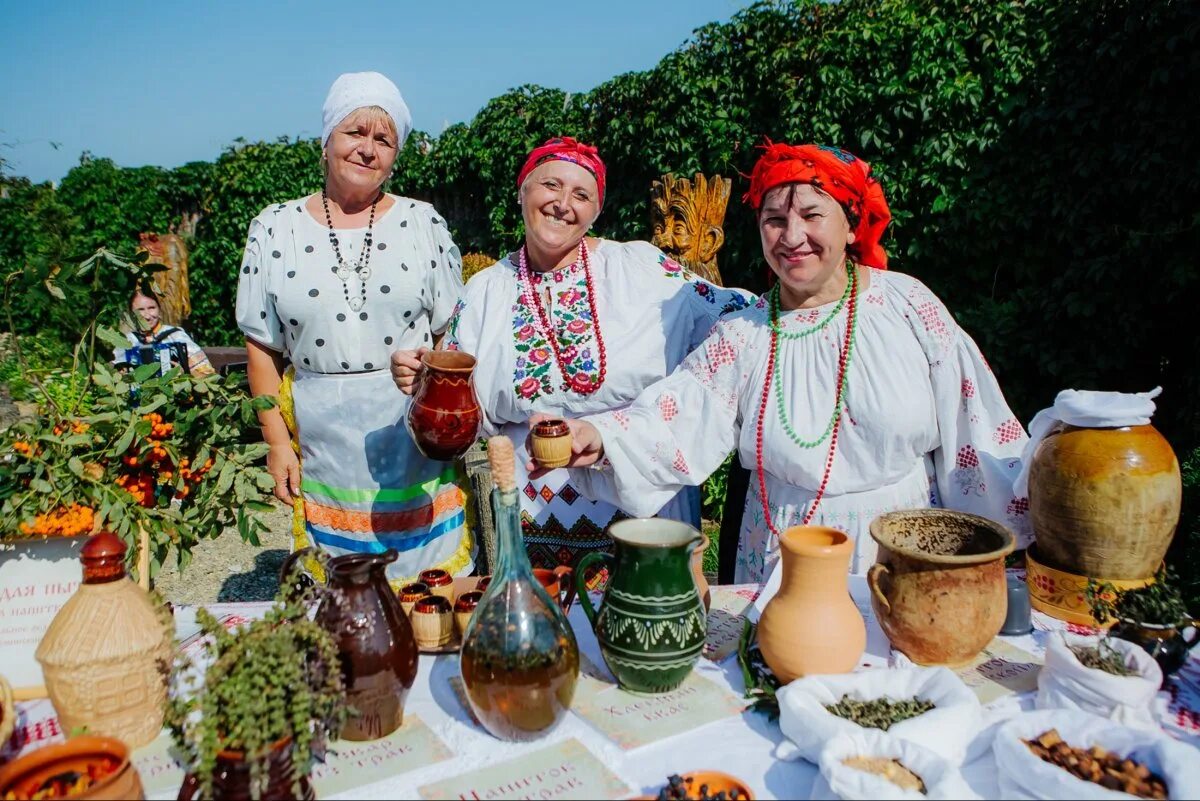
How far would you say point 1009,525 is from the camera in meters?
2.19

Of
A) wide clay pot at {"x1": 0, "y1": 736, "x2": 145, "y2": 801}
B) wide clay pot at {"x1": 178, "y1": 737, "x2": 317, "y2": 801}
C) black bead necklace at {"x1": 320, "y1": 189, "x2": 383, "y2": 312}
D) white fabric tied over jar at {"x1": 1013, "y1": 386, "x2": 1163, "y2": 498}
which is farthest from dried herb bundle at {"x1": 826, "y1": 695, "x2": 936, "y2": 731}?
black bead necklace at {"x1": 320, "y1": 189, "x2": 383, "y2": 312}

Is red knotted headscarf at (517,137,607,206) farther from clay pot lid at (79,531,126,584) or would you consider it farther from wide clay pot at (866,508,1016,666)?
clay pot lid at (79,531,126,584)

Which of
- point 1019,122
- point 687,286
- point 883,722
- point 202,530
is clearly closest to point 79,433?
point 202,530

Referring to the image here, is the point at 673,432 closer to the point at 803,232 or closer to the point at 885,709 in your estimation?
the point at 803,232

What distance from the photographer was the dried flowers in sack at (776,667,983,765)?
4.51ft

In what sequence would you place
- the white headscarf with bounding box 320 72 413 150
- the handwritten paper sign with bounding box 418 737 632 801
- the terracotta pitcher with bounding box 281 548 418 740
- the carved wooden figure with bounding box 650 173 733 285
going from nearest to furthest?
1. the handwritten paper sign with bounding box 418 737 632 801
2. the terracotta pitcher with bounding box 281 548 418 740
3. the white headscarf with bounding box 320 72 413 150
4. the carved wooden figure with bounding box 650 173 733 285

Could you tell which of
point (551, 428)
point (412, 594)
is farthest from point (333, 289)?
point (412, 594)

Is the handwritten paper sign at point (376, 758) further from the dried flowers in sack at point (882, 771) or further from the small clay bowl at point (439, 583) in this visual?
the dried flowers in sack at point (882, 771)

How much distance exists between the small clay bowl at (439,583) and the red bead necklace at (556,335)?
945mm

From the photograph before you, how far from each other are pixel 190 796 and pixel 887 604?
1317 mm

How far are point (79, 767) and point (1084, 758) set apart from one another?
1578 mm

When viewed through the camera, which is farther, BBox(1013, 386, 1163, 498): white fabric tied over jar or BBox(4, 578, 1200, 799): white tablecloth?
BBox(1013, 386, 1163, 498): white fabric tied over jar

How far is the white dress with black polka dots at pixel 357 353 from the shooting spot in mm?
2701

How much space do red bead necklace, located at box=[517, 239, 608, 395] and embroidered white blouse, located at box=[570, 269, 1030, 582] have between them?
0.39m
